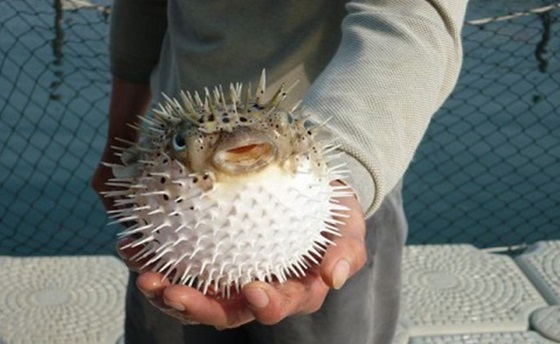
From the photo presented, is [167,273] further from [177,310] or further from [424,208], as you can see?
[424,208]

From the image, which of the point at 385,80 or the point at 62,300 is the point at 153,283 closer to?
the point at 385,80

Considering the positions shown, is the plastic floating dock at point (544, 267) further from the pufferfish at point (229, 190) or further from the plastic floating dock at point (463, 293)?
the pufferfish at point (229, 190)

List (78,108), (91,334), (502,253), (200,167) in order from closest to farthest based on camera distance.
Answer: (200,167)
(91,334)
(502,253)
(78,108)

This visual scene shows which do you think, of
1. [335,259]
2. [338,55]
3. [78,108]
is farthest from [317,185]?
[78,108]

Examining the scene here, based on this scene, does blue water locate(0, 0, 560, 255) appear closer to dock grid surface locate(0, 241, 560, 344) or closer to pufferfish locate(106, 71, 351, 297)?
dock grid surface locate(0, 241, 560, 344)

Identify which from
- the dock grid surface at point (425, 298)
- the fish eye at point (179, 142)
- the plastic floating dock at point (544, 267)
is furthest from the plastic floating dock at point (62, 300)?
the fish eye at point (179, 142)

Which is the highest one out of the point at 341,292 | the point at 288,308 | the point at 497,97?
the point at 288,308

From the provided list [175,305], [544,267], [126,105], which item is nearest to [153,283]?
[175,305]

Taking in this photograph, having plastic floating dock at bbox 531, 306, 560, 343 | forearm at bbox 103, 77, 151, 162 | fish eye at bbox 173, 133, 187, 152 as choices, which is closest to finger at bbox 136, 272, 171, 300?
fish eye at bbox 173, 133, 187, 152

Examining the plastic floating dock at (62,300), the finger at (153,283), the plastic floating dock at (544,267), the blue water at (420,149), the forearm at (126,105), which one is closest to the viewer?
the finger at (153,283)
